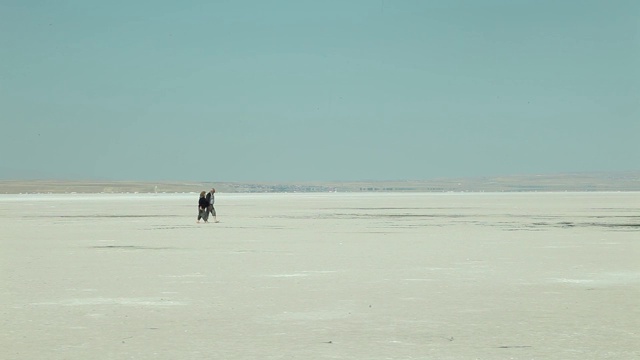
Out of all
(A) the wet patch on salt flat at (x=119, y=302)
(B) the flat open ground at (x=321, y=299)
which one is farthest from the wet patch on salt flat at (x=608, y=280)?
(A) the wet patch on salt flat at (x=119, y=302)

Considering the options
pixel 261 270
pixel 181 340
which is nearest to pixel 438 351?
pixel 181 340

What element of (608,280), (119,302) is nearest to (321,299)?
(119,302)

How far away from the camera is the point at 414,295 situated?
14.0 m

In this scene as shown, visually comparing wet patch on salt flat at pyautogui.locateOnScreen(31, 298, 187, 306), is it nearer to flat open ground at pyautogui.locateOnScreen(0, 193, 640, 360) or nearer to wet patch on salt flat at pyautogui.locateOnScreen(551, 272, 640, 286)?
flat open ground at pyautogui.locateOnScreen(0, 193, 640, 360)

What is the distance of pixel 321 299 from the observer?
1358cm

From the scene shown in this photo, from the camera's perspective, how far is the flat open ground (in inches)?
390

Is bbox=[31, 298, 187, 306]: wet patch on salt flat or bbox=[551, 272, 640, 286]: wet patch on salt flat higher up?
bbox=[551, 272, 640, 286]: wet patch on salt flat

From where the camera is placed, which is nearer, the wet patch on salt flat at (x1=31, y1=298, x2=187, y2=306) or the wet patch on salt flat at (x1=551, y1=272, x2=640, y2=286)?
the wet patch on salt flat at (x1=31, y1=298, x2=187, y2=306)

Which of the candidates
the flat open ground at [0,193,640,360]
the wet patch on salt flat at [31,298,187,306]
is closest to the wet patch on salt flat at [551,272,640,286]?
the flat open ground at [0,193,640,360]

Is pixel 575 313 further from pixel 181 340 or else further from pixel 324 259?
pixel 324 259

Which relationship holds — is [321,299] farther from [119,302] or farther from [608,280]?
[608,280]

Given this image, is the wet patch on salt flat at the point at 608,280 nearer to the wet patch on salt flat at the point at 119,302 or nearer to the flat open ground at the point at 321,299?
the flat open ground at the point at 321,299

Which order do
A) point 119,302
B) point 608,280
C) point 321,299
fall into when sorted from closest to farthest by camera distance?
1. point 119,302
2. point 321,299
3. point 608,280

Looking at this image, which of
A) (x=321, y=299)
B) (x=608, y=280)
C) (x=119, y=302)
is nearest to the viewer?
(x=119, y=302)
